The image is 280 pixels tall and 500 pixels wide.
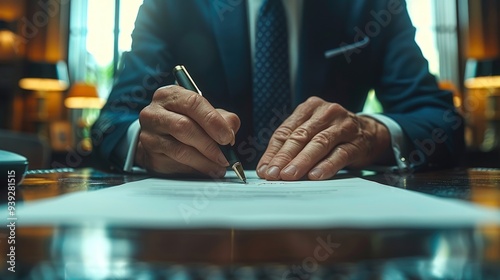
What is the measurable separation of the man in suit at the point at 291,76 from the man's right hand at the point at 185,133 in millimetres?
28

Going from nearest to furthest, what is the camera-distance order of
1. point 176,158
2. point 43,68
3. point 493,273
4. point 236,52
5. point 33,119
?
1. point 493,273
2. point 176,158
3. point 236,52
4. point 43,68
5. point 33,119

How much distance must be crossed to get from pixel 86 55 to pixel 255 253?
4.43m

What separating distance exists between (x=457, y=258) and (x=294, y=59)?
29.4 inches

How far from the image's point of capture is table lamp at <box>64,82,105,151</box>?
3.53 meters

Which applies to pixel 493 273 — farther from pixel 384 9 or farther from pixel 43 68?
pixel 43 68

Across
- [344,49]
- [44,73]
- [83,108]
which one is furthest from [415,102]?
[83,108]

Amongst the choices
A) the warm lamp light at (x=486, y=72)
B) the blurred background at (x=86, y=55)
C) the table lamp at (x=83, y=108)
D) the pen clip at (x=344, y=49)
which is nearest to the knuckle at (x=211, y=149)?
the pen clip at (x=344, y=49)

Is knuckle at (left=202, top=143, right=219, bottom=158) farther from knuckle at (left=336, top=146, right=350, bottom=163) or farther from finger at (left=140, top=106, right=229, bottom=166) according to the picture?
knuckle at (left=336, top=146, right=350, bottom=163)

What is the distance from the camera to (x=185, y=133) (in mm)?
456

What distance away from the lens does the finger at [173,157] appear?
47 centimetres

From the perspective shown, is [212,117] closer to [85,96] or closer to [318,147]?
[318,147]

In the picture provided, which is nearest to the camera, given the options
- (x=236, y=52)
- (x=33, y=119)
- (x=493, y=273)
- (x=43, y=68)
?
(x=493, y=273)

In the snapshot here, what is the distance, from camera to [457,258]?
5.7 inches

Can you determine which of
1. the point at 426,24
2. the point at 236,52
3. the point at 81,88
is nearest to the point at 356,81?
the point at 236,52
